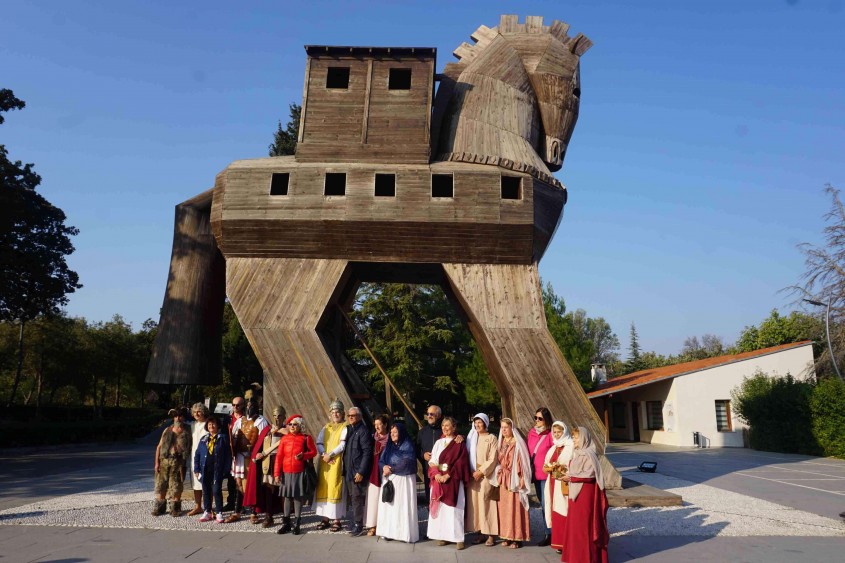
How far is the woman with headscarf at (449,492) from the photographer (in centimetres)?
810

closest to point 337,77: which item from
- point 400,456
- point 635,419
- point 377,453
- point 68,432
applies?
point 377,453

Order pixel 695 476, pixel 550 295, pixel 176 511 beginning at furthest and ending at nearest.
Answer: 1. pixel 550 295
2. pixel 695 476
3. pixel 176 511

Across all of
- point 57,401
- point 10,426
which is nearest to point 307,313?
point 10,426

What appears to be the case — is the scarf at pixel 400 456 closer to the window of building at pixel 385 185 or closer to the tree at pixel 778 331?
the window of building at pixel 385 185

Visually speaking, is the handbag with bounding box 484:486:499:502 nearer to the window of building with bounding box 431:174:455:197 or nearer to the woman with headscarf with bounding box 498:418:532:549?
the woman with headscarf with bounding box 498:418:532:549

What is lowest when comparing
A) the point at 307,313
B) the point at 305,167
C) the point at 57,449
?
the point at 57,449

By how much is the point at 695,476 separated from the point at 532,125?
36.6 ft

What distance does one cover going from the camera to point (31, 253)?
939 inches

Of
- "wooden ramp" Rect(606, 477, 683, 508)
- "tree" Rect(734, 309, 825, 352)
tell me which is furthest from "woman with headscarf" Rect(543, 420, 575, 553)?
"tree" Rect(734, 309, 825, 352)

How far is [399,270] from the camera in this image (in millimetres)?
14750

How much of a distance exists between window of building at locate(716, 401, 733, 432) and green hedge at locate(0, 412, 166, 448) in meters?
34.0

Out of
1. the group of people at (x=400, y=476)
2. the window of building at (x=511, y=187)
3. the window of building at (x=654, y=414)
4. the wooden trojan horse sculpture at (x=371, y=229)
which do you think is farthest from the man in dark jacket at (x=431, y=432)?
the window of building at (x=654, y=414)

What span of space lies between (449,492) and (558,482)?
154 centimetres

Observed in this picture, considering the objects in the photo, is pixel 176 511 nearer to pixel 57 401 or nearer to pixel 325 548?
pixel 325 548
